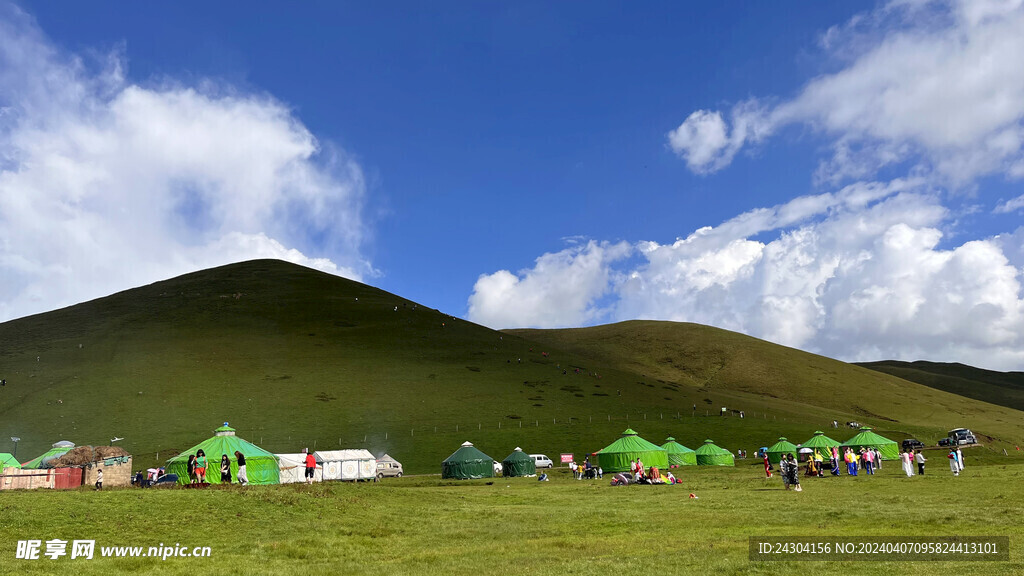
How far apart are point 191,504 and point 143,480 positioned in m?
34.7

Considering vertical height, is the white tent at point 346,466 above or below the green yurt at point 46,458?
below

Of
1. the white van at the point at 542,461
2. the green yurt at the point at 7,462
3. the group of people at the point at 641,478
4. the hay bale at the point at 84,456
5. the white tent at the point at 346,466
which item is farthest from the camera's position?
the white van at the point at 542,461

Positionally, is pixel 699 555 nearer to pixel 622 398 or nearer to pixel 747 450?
pixel 747 450

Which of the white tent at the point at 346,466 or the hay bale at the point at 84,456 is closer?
the hay bale at the point at 84,456

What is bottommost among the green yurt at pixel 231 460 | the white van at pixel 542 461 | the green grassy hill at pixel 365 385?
the white van at pixel 542 461

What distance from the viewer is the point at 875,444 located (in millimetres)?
61156

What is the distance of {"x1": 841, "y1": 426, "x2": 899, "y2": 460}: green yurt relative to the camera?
200ft

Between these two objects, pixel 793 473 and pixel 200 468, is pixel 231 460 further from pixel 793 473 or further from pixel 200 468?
pixel 793 473

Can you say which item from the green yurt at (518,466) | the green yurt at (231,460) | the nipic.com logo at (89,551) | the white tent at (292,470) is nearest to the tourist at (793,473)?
the nipic.com logo at (89,551)

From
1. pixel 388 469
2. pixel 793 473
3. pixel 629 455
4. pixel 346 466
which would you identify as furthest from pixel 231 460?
pixel 629 455

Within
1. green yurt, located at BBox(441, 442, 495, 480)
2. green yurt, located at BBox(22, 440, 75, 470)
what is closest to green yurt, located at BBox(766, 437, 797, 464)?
green yurt, located at BBox(441, 442, 495, 480)

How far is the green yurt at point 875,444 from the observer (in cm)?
6088

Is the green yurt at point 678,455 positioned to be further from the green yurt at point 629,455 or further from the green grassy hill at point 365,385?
the green grassy hill at point 365,385

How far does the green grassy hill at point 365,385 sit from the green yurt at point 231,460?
2889 cm
